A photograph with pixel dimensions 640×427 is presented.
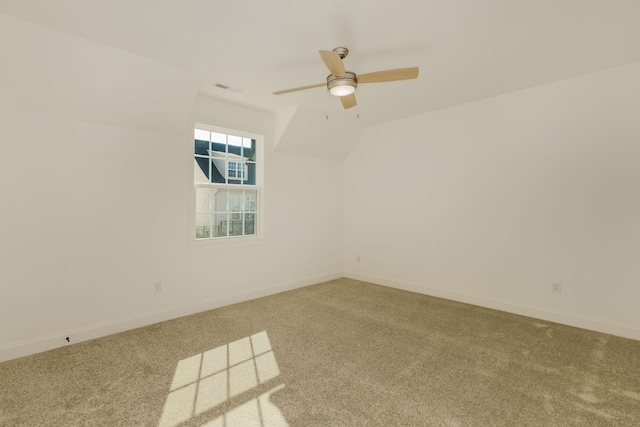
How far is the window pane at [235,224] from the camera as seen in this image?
4211 millimetres

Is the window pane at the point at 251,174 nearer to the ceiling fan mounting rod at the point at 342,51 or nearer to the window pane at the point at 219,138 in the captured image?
the window pane at the point at 219,138

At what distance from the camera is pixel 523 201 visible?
3.65 metres

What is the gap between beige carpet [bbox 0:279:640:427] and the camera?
188 centimetres

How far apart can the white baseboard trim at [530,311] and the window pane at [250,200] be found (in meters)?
2.36

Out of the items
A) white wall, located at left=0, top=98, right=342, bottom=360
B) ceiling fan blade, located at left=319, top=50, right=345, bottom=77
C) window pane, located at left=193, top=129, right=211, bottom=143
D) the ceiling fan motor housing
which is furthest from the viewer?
window pane, located at left=193, top=129, right=211, bottom=143

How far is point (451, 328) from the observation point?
3229 millimetres

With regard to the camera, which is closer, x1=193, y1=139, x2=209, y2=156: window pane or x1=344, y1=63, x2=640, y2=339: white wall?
x1=344, y1=63, x2=640, y2=339: white wall

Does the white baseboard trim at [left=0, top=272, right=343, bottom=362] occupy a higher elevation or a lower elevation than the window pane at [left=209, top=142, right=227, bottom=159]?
lower

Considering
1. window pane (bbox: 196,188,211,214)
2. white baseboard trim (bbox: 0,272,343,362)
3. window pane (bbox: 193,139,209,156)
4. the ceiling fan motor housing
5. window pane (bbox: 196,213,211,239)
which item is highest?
the ceiling fan motor housing

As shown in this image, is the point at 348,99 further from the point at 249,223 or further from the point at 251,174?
the point at 249,223

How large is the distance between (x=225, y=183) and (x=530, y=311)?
13.3 ft

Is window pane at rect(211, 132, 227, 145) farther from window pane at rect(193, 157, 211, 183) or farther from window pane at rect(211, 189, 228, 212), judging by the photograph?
window pane at rect(211, 189, 228, 212)

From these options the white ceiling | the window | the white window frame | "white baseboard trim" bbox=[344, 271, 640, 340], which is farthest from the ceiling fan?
"white baseboard trim" bbox=[344, 271, 640, 340]

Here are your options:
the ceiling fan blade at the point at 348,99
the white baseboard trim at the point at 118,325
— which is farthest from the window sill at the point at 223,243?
the ceiling fan blade at the point at 348,99
